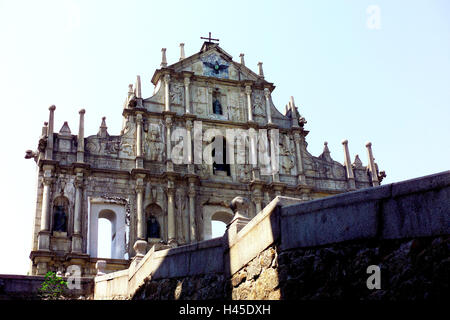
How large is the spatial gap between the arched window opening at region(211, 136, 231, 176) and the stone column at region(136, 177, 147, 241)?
352 cm

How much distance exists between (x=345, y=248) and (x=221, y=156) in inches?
813

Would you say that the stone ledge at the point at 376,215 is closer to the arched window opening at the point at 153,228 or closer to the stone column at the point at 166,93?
the arched window opening at the point at 153,228

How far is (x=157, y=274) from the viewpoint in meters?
12.3

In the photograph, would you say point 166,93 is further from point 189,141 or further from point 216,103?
point 189,141

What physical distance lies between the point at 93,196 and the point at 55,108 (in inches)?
159

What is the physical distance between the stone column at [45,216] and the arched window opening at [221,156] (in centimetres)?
703

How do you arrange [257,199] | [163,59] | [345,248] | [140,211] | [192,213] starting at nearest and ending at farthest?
1. [345,248]
2. [140,211]
3. [192,213]
4. [257,199]
5. [163,59]

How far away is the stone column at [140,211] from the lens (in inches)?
958

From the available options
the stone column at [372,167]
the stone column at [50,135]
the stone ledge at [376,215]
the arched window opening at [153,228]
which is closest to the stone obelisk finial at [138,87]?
the stone column at [50,135]

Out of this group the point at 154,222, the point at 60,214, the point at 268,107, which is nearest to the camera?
the point at 60,214

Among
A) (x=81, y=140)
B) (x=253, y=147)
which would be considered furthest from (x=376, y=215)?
(x=253, y=147)

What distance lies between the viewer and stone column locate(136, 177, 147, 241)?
24.3m

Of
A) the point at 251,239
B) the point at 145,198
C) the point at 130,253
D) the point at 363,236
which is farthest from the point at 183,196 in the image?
the point at 363,236

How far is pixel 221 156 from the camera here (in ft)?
92.1
